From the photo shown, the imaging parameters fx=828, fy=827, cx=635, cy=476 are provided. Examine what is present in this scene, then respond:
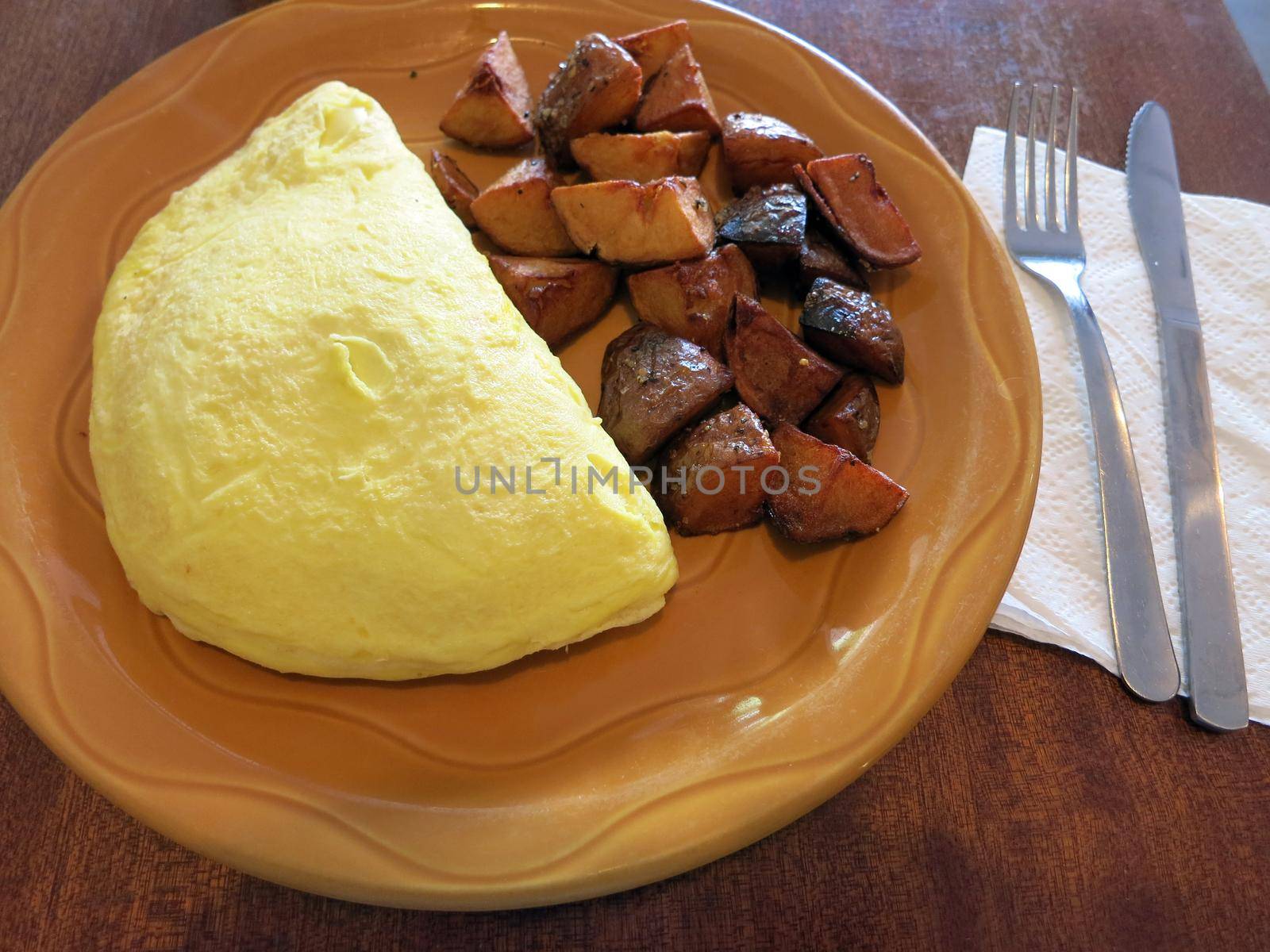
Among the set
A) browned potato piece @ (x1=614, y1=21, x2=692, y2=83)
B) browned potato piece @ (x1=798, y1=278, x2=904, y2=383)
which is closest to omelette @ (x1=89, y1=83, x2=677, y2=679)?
browned potato piece @ (x1=798, y1=278, x2=904, y2=383)

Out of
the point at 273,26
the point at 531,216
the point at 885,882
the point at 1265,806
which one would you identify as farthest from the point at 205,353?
the point at 1265,806

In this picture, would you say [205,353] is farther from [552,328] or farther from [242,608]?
[552,328]

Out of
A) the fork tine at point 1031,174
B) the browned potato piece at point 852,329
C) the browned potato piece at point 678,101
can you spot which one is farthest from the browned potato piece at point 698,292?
the fork tine at point 1031,174

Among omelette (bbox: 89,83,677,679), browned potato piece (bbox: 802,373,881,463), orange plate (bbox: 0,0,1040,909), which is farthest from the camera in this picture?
browned potato piece (bbox: 802,373,881,463)

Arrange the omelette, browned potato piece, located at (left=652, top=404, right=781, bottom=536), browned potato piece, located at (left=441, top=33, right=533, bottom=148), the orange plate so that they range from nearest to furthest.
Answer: the orange plate
the omelette
browned potato piece, located at (left=652, top=404, right=781, bottom=536)
browned potato piece, located at (left=441, top=33, right=533, bottom=148)

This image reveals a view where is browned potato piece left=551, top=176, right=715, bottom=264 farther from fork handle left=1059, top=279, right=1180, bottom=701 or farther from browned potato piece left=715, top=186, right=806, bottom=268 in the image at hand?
fork handle left=1059, top=279, right=1180, bottom=701

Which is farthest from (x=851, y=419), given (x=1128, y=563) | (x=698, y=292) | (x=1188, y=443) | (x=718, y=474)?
(x=1188, y=443)
